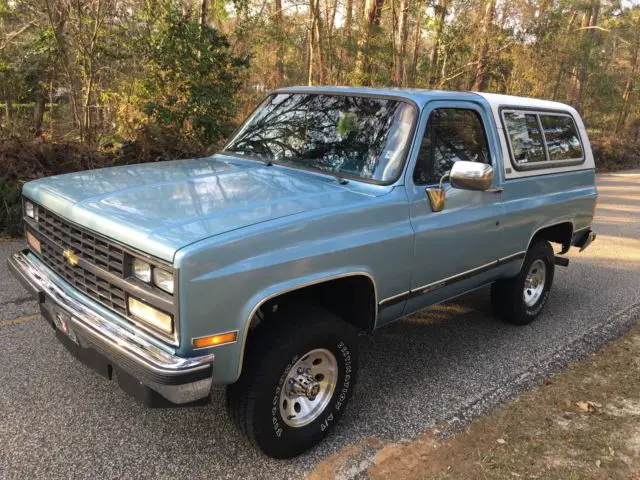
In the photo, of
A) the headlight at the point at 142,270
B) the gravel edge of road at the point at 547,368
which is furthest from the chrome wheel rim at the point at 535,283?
the headlight at the point at 142,270

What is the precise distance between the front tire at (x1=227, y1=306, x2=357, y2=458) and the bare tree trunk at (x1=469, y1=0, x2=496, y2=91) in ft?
55.7

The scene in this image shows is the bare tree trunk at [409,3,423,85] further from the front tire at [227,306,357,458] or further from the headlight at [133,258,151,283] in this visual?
the headlight at [133,258,151,283]

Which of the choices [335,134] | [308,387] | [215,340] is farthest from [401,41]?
[215,340]

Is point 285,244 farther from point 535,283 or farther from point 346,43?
point 346,43

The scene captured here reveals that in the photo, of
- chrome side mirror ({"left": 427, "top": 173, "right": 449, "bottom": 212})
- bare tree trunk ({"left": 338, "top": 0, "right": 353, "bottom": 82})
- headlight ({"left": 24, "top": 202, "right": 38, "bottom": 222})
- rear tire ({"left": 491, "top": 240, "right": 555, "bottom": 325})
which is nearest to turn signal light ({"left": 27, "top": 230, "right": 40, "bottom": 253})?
headlight ({"left": 24, "top": 202, "right": 38, "bottom": 222})

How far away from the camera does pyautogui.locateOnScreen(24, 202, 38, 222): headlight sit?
11.1 feet

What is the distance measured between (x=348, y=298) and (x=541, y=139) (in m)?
2.63

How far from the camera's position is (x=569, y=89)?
2708 cm

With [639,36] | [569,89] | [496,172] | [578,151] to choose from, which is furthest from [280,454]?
[639,36]

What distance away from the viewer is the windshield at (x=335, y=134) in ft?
11.2

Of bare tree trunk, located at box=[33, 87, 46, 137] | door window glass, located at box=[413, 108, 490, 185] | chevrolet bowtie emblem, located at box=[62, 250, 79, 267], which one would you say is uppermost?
door window glass, located at box=[413, 108, 490, 185]

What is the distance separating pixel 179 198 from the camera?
2.88 meters

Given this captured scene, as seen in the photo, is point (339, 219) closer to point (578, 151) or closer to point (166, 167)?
point (166, 167)

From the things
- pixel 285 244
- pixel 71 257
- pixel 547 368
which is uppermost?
pixel 285 244
